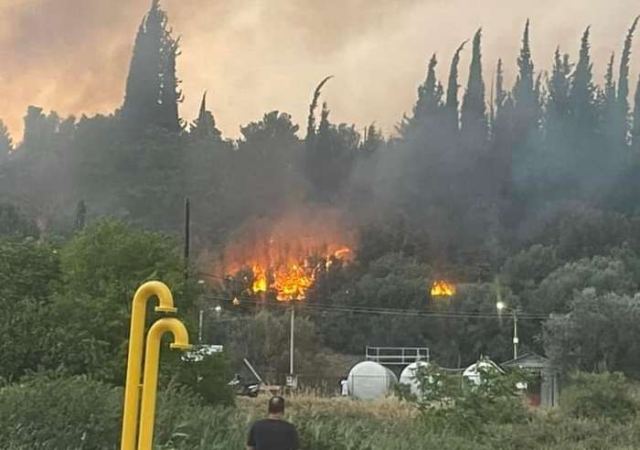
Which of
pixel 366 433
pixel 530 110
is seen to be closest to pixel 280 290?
pixel 530 110

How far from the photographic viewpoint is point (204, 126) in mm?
136500

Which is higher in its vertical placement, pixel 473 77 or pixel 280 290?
pixel 473 77

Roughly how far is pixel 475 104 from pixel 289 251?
54.8 meters

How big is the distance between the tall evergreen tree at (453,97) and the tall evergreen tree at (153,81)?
4141 cm

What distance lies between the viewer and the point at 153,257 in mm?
23922

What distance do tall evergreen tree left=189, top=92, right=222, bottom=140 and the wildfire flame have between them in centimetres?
5526

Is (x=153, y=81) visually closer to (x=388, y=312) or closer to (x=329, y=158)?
(x=329, y=158)

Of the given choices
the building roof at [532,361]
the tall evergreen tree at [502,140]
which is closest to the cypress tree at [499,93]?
the tall evergreen tree at [502,140]

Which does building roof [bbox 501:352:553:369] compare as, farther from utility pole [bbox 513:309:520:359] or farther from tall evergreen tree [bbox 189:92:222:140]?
tall evergreen tree [bbox 189:92:222:140]

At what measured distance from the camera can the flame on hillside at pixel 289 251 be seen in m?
93.9

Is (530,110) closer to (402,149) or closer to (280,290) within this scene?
(402,149)

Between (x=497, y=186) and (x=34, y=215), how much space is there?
Result: 58.6 meters

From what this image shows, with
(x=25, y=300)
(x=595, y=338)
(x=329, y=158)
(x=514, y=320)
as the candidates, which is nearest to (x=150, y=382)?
(x=25, y=300)

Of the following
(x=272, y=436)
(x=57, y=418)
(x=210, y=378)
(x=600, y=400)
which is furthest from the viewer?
(x=600, y=400)
